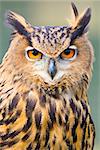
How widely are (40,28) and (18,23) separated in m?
0.06

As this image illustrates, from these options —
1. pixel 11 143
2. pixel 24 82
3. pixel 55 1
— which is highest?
pixel 55 1

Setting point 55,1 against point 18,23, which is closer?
point 18,23

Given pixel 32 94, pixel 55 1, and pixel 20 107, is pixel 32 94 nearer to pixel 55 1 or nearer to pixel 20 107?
pixel 20 107

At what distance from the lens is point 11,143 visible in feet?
7.81

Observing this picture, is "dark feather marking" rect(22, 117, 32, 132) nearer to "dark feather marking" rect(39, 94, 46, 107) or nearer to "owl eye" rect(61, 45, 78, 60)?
"dark feather marking" rect(39, 94, 46, 107)

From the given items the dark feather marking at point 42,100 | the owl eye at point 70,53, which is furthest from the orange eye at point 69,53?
the dark feather marking at point 42,100

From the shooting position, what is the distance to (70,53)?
231 cm

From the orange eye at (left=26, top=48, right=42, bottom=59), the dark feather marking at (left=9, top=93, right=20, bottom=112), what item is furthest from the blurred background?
the orange eye at (left=26, top=48, right=42, bottom=59)

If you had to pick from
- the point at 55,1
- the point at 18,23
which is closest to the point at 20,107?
the point at 18,23

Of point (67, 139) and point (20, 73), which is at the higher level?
point (20, 73)

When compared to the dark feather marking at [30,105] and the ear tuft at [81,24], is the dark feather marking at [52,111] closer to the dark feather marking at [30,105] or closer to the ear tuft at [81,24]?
the dark feather marking at [30,105]

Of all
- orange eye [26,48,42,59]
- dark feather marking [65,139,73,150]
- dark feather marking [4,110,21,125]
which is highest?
orange eye [26,48,42,59]

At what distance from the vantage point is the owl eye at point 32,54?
227cm

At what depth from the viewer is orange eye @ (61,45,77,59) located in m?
2.29
